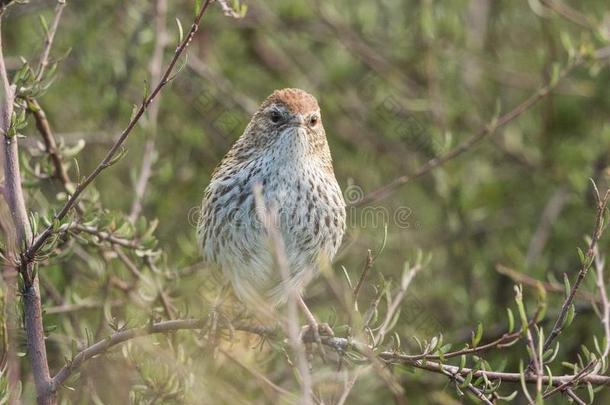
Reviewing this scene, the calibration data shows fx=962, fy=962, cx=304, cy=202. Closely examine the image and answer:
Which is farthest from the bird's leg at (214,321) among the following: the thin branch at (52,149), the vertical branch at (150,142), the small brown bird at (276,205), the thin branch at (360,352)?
the thin branch at (52,149)

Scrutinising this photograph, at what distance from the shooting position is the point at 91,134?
5.95m

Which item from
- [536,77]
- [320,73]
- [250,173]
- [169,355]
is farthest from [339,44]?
[169,355]

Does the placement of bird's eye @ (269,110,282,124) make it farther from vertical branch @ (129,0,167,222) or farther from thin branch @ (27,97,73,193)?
thin branch @ (27,97,73,193)

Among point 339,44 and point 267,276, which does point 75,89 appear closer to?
point 339,44

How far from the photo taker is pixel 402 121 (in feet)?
22.9

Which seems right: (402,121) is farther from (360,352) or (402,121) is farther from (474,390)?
(474,390)

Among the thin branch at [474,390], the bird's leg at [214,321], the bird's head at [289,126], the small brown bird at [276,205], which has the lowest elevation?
the thin branch at [474,390]

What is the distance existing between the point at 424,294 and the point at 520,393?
2.89 feet

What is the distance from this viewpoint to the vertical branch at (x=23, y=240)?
129 inches

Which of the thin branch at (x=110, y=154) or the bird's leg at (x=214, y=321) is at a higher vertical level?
the thin branch at (x=110, y=154)

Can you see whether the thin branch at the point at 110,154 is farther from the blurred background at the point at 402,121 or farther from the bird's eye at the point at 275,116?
the blurred background at the point at 402,121

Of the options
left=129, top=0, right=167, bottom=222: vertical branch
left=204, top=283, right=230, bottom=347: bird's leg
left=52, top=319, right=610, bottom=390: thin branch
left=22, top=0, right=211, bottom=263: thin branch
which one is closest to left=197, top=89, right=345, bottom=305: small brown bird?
left=204, top=283, right=230, bottom=347: bird's leg

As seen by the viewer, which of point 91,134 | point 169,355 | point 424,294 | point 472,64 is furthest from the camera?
point 472,64

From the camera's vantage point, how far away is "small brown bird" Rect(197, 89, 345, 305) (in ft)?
15.6
